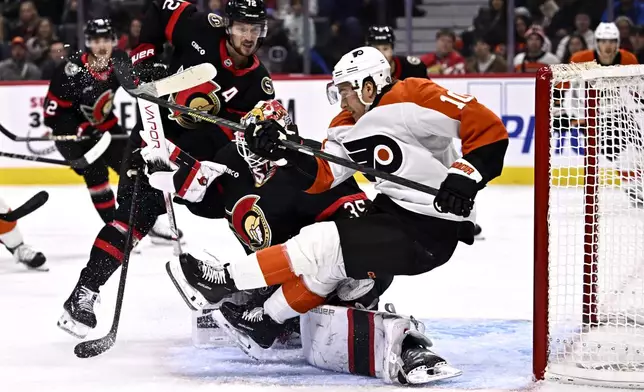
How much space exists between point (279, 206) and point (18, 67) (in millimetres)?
5262

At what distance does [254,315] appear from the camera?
11.0ft

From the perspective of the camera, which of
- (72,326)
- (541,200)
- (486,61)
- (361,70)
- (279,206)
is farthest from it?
(486,61)

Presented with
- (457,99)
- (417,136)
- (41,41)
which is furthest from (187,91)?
(41,41)

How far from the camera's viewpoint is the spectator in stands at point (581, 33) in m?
7.96

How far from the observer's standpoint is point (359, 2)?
27.4ft

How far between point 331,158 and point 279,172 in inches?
15.0

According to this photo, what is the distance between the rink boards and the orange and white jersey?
448 cm

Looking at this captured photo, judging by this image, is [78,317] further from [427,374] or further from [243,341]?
[427,374]

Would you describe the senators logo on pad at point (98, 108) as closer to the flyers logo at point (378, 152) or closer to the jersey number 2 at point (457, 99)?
the flyers logo at point (378, 152)

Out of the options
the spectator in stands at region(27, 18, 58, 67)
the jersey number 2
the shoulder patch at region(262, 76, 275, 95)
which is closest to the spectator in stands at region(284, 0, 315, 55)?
the spectator in stands at region(27, 18, 58, 67)

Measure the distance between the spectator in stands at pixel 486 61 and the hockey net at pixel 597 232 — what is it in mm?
4419

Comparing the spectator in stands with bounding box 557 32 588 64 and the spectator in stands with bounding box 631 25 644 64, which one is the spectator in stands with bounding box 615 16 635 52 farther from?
the spectator in stands with bounding box 557 32 588 64

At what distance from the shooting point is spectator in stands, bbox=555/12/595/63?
7957 mm

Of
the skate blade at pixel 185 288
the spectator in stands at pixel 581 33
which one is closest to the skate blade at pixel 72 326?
the skate blade at pixel 185 288
